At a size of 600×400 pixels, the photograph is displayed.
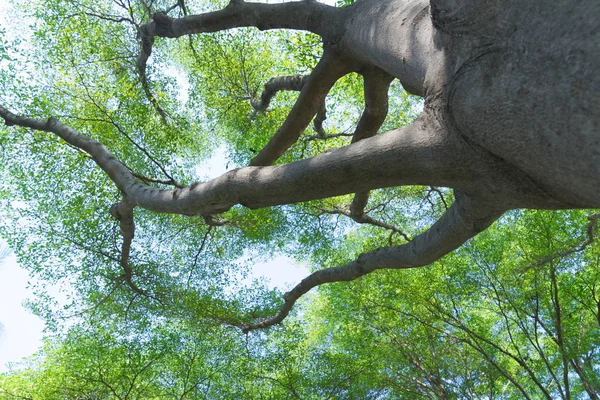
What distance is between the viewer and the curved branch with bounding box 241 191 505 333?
274 centimetres

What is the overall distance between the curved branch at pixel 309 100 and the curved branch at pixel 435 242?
1.70 meters

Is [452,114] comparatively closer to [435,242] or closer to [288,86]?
[435,242]

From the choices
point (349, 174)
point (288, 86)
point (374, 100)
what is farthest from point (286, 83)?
point (349, 174)

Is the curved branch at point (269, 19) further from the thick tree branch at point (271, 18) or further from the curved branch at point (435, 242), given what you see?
the curved branch at point (435, 242)

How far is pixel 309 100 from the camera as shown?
179 inches

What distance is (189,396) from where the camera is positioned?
31.7 ft

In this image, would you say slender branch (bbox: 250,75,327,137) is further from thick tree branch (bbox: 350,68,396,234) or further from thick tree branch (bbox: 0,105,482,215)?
thick tree branch (bbox: 0,105,482,215)

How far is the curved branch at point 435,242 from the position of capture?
2740 mm

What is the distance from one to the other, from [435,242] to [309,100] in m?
2.01

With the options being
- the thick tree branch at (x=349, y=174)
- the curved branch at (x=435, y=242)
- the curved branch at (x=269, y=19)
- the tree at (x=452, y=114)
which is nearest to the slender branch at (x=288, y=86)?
the curved branch at (x=269, y=19)

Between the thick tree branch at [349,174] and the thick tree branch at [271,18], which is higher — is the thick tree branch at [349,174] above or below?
below

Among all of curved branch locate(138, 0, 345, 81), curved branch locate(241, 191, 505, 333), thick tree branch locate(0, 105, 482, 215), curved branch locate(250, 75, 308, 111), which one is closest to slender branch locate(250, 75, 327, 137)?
curved branch locate(250, 75, 308, 111)

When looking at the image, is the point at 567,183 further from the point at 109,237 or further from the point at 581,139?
the point at 109,237

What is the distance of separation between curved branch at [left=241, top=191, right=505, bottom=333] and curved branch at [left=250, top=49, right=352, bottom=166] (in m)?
1.70
